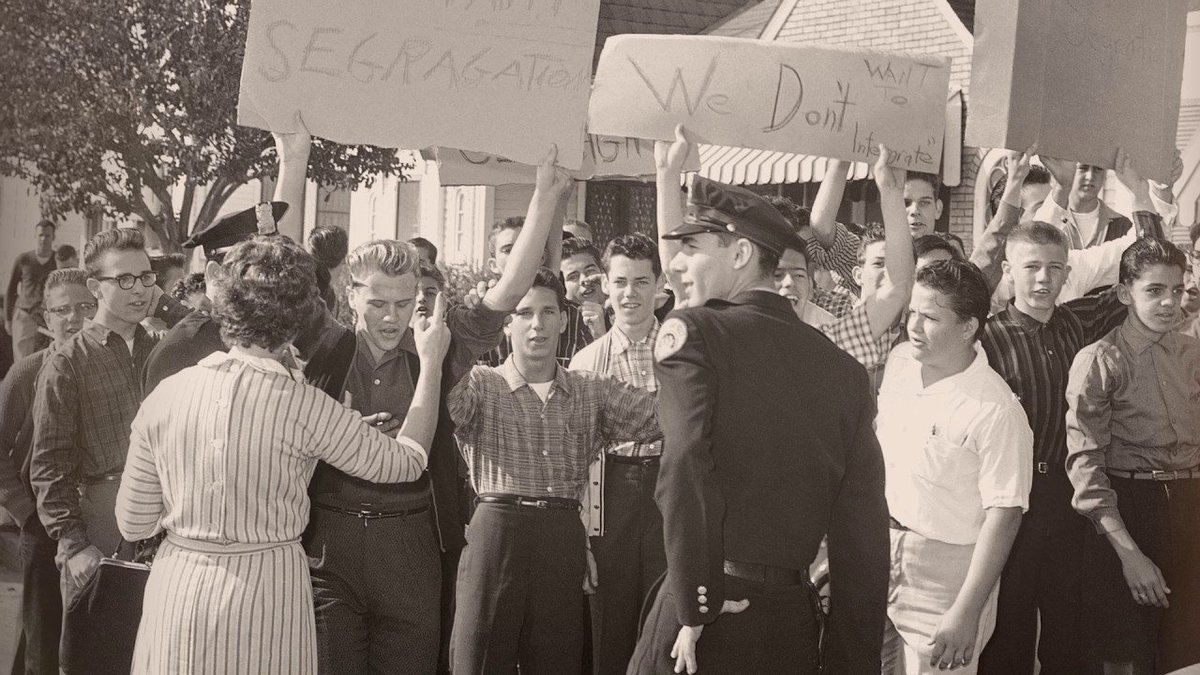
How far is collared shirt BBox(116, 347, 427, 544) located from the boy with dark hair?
323 cm

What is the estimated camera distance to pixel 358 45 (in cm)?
537

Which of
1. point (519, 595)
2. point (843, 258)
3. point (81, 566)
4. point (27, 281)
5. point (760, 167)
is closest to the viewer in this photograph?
point (519, 595)

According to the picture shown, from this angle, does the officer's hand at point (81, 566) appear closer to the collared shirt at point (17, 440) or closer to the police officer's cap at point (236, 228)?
the collared shirt at point (17, 440)

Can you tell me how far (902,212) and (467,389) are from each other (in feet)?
6.00

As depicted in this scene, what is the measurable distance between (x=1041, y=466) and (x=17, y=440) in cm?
439

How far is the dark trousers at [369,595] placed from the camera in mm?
5094

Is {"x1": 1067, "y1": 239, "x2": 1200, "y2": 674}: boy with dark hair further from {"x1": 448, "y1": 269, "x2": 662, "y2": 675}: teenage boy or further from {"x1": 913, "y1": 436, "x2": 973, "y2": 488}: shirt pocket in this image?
{"x1": 448, "y1": 269, "x2": 662, "y2": 675}: teenage boy

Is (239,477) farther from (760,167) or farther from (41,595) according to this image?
(760,167)

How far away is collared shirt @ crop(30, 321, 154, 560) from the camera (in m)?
5.75

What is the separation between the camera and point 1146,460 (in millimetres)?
6176

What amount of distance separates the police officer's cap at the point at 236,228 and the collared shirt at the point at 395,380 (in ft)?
1.77

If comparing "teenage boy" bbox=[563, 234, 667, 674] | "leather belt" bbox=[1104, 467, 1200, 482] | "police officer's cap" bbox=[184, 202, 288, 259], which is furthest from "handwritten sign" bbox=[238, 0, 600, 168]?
"leather belt" bbox=[1104, 467, 1200, 482]

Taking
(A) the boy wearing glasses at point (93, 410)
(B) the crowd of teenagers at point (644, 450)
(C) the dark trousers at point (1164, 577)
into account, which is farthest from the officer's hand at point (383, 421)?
(C) the dark trousers at point (1164, 577)

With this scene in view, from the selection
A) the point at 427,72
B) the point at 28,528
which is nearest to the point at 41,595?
the point at 28,528
